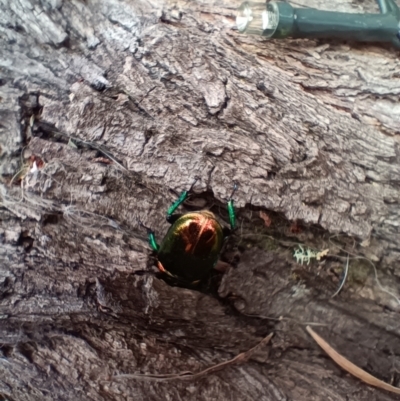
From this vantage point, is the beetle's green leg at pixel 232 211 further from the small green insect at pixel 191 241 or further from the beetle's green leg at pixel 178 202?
the beetle's green leg at pixel 178 202

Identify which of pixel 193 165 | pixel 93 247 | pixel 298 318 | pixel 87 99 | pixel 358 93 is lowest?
pixel 298 318

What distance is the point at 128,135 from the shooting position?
4.25 ft

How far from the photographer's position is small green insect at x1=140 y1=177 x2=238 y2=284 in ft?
4.20

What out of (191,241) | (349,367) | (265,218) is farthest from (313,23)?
(349,367)

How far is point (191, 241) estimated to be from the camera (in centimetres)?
133

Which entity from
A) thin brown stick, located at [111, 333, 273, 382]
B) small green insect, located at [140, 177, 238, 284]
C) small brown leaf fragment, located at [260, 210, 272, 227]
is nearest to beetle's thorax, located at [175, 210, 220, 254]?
small green insect, located at [140, 177, 238, 284]

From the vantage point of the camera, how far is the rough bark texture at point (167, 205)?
1277 millimetres

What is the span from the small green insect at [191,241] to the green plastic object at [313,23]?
60cm

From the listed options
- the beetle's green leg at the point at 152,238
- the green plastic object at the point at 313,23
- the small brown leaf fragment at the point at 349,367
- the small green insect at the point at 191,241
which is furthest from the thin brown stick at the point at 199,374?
the green plastic object at the point at 313,23

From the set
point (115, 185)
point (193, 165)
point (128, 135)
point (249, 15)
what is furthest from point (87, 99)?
point (249, 15)

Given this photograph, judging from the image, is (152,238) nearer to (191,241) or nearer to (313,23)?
(191,241)

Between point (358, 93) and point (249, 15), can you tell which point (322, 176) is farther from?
point (249, 15)

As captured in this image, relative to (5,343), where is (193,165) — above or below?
above

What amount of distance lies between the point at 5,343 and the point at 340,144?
3.90 feet
